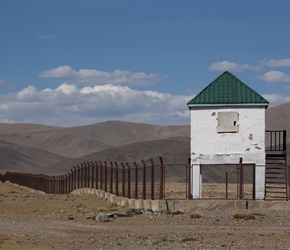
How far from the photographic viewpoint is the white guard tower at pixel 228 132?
123 ft

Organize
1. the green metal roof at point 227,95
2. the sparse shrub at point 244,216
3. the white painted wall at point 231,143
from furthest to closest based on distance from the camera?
the green metal roof at point 227,95 < the white painted wall at point 231,143 < the sparse shrub at point 244,216

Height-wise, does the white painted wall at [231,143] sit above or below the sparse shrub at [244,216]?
above

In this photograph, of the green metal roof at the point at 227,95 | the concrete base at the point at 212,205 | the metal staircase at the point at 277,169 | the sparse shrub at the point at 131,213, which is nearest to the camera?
the sparse shrub at the point at 131,213

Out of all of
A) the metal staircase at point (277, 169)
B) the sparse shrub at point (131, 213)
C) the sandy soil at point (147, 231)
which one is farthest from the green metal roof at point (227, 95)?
the sparse shrub at point (131, 213)

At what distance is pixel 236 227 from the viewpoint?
→ 87.4ft

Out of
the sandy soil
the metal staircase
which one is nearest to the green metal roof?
the metal staircase

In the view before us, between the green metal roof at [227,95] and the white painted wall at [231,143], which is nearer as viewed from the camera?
the white painted wall at [231,143]

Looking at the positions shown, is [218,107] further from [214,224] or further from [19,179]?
[19,179]

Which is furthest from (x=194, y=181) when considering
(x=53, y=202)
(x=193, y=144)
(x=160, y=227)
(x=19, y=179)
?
(x=19, y=179)

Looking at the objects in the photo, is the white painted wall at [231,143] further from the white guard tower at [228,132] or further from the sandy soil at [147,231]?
the sandy soil at [147,231]

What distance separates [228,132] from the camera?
3778 cm

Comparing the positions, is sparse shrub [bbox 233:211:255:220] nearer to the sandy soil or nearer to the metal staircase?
the sandy soil

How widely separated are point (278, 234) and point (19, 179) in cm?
6702

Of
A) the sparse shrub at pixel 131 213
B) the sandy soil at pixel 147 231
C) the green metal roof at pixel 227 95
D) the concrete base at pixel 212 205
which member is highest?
the green metal roof at pixel 227 95
